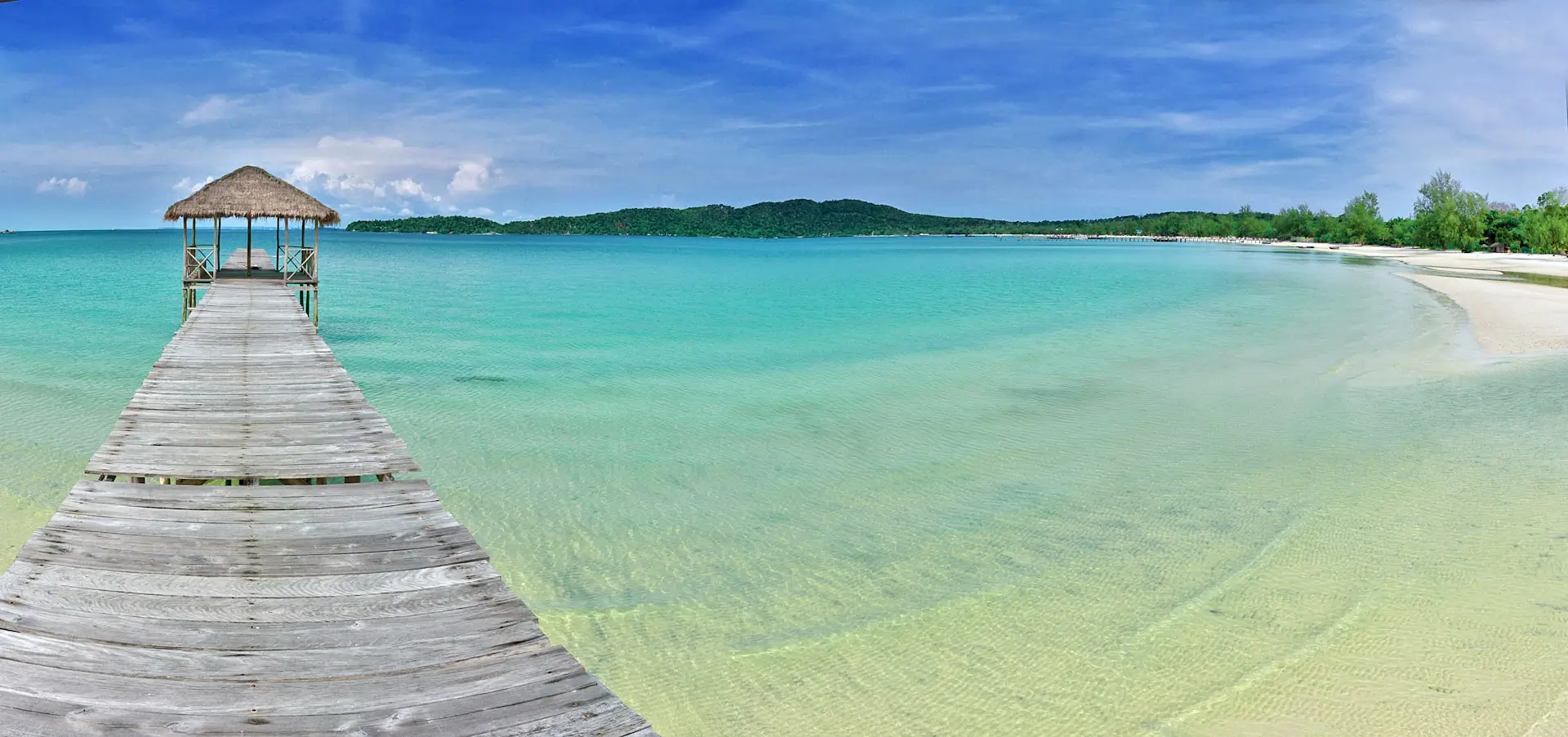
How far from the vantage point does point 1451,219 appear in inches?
2726

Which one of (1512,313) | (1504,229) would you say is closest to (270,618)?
(1512,313)

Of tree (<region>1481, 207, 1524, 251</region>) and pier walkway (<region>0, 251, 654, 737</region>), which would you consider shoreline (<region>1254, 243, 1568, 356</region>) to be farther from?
tree (<region>1481, 207, 1524, 251</region>)

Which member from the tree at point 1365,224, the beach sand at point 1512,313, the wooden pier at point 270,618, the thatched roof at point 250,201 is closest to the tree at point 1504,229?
the tree at point 1365,224

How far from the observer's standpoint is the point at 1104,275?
43.0 metres

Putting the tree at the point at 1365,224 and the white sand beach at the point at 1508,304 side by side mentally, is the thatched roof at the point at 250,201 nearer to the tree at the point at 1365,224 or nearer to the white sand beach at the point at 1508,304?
the white sand beach at the point at 1508,304

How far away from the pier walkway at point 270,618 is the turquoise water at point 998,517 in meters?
1.14

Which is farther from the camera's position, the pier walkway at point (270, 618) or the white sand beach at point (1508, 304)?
the white sand beach at point (1508, 304)

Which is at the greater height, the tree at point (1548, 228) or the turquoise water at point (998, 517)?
the tree at point (1548, 228)

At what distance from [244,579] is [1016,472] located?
569 centimetres

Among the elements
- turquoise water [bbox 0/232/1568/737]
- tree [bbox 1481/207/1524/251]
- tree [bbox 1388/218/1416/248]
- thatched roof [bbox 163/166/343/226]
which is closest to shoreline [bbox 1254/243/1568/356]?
turquoise water [bbox 0/232/1568/737]

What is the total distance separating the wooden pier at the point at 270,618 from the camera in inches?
90.9

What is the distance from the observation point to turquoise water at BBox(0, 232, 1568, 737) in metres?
3.92

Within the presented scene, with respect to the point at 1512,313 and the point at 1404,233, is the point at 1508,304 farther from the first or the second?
the point at 1404,233

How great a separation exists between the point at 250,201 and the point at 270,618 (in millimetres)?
17482
